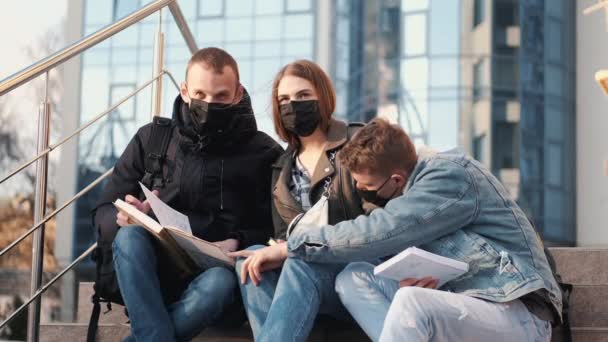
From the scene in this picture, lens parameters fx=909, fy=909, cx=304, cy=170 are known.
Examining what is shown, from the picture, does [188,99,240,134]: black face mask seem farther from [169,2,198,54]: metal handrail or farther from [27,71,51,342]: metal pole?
[169,2,198,54]: metal handrail

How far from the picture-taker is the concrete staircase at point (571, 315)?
3281 mm

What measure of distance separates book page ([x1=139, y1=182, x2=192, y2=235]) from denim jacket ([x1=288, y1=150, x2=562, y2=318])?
64 cm

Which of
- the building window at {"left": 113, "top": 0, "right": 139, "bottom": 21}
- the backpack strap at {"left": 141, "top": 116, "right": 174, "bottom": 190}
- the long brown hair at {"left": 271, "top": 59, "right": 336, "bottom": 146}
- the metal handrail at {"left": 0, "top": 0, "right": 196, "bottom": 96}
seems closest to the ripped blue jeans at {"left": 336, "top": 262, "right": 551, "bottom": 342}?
the long brown hair at {"left": 271, "top": 59, "right": 336, "bottom": 146}

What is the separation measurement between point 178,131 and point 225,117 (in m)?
0.22

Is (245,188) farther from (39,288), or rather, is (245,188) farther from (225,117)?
(39,288)

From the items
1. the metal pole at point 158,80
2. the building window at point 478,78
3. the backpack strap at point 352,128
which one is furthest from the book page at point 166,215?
the building window at point 478,78

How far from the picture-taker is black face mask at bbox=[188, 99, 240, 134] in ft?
11.6

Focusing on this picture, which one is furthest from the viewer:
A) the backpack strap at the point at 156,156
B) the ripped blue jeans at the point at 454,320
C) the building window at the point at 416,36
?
the building window at the point at 416,36

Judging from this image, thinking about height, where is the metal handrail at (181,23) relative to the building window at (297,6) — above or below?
below

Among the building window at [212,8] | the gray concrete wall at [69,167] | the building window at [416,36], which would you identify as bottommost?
the gray concrete wall at [69,167]

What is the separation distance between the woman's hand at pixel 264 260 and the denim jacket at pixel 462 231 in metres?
0.22

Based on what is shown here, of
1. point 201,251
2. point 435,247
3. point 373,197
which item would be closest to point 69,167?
point 201,251

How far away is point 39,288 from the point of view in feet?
11.8

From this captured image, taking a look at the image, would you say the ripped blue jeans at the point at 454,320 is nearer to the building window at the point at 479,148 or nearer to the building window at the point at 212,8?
the building window at the point at 479,148
